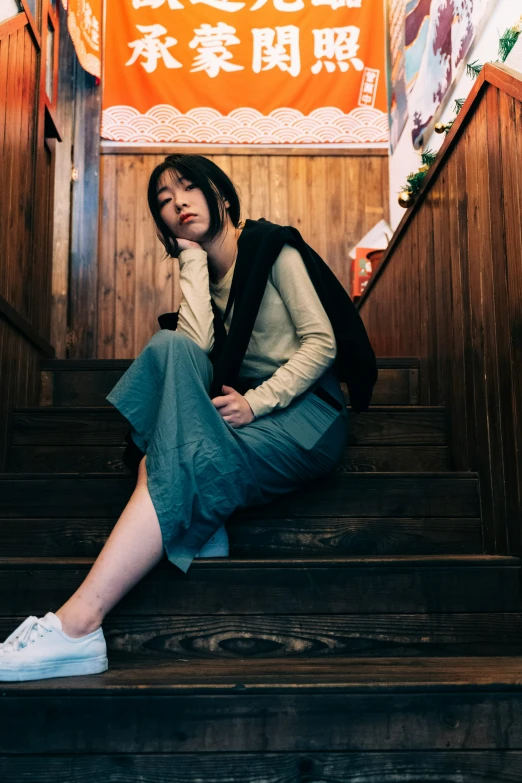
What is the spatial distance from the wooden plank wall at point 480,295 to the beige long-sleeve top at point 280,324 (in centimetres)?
41

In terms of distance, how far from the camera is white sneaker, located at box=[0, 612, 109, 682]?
1193 millimetres

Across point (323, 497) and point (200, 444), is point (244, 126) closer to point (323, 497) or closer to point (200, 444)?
point (323, 497)

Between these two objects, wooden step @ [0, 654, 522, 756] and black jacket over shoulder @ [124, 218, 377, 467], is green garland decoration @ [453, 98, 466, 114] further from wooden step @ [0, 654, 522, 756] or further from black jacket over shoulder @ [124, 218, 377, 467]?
wooden step @ [0, 654, 522, 756]

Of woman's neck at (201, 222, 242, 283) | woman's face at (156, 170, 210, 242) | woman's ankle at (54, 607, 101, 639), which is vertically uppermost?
woman's face at (156, 170, 210, 242)

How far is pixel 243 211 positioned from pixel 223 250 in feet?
8.67

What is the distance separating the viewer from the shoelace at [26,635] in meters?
1.21

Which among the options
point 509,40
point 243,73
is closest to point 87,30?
point 243,73

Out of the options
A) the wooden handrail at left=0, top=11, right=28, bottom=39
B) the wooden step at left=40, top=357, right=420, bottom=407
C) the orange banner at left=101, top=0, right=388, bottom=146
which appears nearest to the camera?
the wooden handrail at left=0, top=11, right=28, bottom=39

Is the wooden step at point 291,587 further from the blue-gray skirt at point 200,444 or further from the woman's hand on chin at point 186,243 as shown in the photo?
the woman's hand on chin at point 186,243

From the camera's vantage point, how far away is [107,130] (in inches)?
168

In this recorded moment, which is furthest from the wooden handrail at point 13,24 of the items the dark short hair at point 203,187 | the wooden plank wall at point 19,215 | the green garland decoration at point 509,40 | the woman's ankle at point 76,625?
the woman's ankle at point 76,625

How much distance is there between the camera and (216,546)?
1.52 m

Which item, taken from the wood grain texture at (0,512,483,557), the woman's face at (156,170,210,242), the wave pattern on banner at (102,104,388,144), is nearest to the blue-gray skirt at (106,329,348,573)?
the wood grain texture at (0,512,483,557)

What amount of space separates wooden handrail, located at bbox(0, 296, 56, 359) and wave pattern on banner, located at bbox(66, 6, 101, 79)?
186cm
